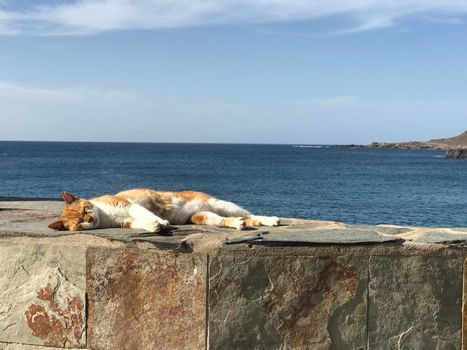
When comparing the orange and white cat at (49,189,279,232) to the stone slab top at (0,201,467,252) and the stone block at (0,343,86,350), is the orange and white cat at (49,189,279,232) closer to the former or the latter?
the stone slab top at (0,201,467,252)

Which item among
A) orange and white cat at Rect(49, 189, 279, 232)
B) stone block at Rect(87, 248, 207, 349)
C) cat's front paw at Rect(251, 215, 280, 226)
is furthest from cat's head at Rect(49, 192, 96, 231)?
cat's front paw at Rect(251, 215, 280, 226)

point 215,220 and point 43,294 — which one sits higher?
point 215,220

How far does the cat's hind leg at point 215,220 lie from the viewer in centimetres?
411

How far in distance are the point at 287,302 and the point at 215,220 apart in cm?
119

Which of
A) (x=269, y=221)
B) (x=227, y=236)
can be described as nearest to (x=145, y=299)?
(x=227, y=236)

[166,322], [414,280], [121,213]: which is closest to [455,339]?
[414,280]

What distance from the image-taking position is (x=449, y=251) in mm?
3424

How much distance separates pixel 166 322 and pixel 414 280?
158 cm

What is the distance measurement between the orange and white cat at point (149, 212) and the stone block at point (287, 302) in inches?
28.4

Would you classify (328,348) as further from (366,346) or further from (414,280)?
(414,280)

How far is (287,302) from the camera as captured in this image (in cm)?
337

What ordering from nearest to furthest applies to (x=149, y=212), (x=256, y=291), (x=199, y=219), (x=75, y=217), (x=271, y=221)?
(x=256, y=291) → (x=75, y=217) → (x=149, y=212) → (x=271, y=221) → (x=199, y=219)

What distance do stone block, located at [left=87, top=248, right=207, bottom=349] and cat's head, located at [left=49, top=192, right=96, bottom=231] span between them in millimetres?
427

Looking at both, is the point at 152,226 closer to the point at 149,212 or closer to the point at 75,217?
the point at 149,212
